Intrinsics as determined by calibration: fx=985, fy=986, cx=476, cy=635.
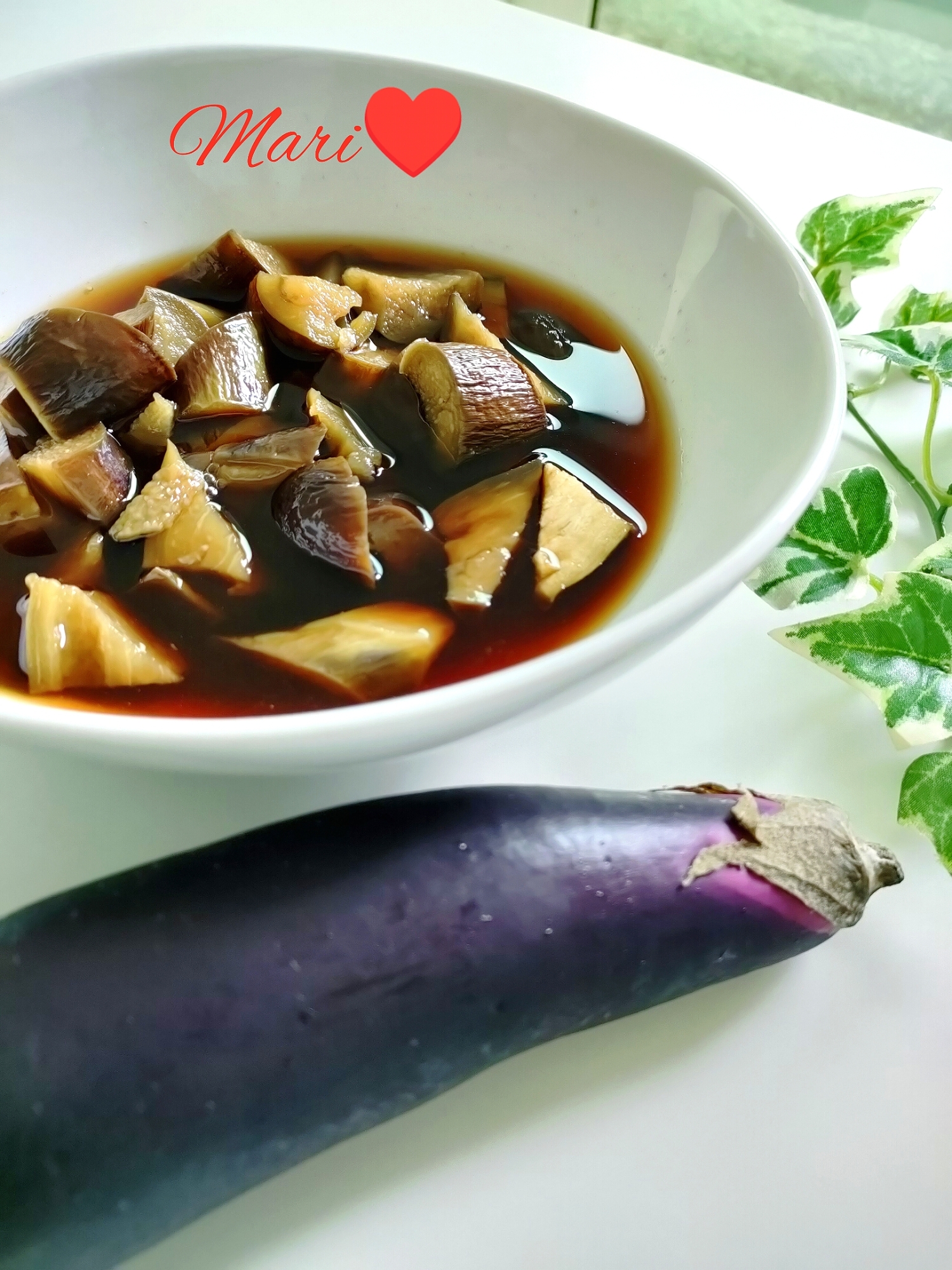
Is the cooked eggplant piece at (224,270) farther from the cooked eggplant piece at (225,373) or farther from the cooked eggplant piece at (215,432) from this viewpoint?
the cooked eggplant piece at (215,432)

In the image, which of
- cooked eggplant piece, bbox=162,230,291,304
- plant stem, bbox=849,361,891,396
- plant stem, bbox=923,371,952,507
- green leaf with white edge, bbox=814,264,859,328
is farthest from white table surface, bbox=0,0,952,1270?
cooked eggplant piece, bbox=162,230,291,304

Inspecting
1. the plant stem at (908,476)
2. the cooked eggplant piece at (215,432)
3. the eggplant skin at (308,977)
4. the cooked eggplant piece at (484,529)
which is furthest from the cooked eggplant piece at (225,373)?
the plant stem at (908,476)

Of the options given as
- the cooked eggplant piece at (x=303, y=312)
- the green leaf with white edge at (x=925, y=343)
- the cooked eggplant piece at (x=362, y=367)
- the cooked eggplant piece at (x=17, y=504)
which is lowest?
the cooked eggplant piece at (x=17, y=504)

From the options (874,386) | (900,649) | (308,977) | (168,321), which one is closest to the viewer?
(308,977)

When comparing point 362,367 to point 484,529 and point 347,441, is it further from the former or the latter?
point 484,529

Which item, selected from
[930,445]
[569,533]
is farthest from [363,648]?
[930,445]
